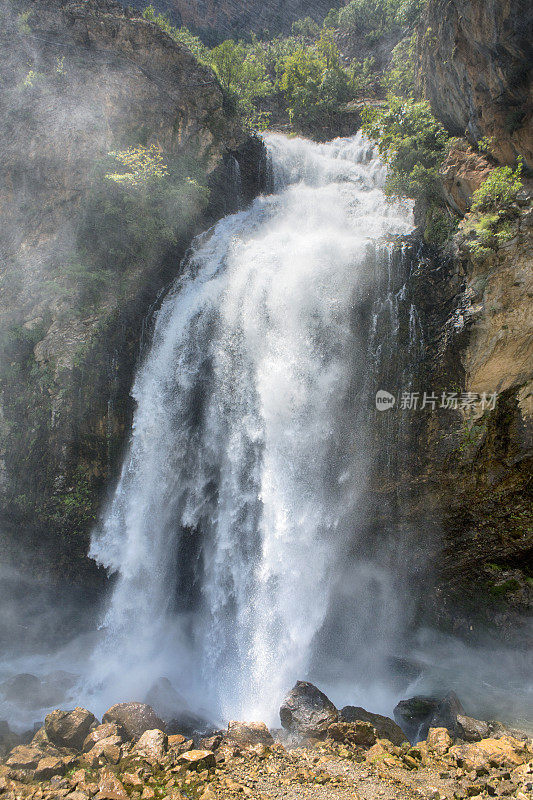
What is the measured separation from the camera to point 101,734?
845 centimetres

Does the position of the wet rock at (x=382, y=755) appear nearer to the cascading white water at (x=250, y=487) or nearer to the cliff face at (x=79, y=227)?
the cascading white water at (x=250, y=487)

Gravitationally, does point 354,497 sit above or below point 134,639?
above

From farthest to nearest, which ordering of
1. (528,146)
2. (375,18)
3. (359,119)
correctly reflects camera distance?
1. (375,18)
2. (359,119)
3. (528,146)

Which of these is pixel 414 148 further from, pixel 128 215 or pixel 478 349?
pixel 128 215

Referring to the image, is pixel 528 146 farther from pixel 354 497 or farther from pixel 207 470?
pixel 207 470

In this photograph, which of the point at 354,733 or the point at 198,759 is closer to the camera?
the point at 198,759

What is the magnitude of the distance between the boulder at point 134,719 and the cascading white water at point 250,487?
2.08 metres

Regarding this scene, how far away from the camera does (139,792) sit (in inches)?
262

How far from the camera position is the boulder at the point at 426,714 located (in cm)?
914

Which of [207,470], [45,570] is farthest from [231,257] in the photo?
[45,570]

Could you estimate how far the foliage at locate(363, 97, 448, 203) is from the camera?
12.1 meters

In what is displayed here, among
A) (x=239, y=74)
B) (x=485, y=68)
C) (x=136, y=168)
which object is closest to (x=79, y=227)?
(x=136, y=168)

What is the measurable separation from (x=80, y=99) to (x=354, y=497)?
16.9 m

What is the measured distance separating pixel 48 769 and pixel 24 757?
0.78 meters
